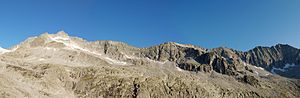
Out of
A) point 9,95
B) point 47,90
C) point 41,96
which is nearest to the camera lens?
point 9,95

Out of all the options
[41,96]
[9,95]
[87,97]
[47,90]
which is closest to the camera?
[9,95]

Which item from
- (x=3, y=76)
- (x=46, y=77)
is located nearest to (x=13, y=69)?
(x=46, y=77)

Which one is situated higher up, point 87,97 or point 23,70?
point 23,70

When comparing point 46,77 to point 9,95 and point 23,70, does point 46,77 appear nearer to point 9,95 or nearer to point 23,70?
point 23,70

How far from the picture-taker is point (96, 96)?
200 meters

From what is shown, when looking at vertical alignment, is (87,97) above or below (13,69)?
below

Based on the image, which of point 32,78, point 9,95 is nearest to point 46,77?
point 32,78

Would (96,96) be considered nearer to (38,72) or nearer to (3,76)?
(38,72)

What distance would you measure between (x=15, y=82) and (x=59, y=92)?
79.2 feet

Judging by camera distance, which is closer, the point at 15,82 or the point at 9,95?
the point at 9,95

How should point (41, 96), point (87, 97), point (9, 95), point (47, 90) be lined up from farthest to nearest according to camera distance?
point (87, 97) → point (47, 90) → point (41, 96) → point (9, 95)

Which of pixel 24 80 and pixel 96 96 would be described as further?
pixel 96 96

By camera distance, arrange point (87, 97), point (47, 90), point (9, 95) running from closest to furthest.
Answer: point (9, 95)
point (47, 90)
point (87, 97)

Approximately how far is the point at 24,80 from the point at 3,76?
53.5 ft
